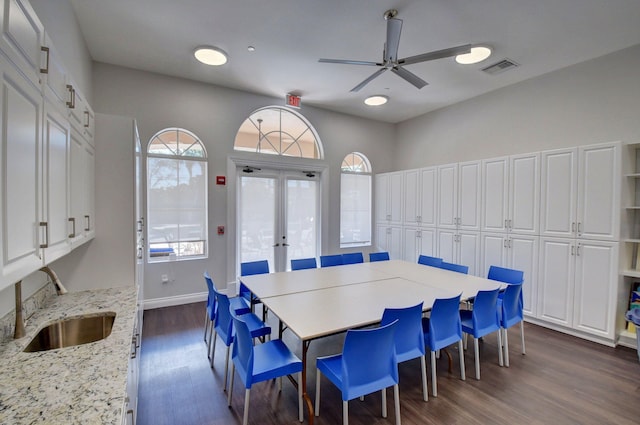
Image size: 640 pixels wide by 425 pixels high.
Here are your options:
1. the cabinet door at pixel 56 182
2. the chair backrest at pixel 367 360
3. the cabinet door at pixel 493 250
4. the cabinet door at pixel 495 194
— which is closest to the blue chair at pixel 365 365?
the chair backrest at pixel 367 360

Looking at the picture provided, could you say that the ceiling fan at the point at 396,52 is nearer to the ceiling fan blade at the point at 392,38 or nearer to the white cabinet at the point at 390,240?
the ceiling fan blade at the point at 392,38

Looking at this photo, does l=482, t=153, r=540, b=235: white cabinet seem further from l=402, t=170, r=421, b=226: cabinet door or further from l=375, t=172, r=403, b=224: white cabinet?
l=375, t=172, r=403, b=224: white cabinet

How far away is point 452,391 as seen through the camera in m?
2.46

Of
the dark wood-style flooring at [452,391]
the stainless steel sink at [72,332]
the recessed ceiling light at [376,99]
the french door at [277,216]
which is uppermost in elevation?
the recessed ceiling light at [376,99]

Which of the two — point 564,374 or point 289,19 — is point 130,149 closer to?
point 289,19

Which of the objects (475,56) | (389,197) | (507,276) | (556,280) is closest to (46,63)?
(475,56)

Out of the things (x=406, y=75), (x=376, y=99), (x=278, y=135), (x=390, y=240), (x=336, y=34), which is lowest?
(x=390, y=240)

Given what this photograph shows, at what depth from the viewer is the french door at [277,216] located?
5.05m

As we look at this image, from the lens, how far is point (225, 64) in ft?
12.8

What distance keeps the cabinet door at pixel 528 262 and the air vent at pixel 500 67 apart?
2.29 m

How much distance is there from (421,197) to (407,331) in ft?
11.6

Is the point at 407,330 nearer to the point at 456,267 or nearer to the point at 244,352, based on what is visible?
the point at 244,352

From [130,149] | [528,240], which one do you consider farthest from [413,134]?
[130,149]

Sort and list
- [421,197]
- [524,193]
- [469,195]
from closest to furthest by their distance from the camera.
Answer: [524,193] → [469,195] → [421,197]
